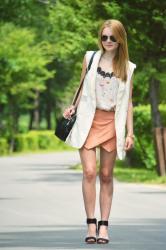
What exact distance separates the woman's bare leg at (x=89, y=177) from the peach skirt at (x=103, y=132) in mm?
67

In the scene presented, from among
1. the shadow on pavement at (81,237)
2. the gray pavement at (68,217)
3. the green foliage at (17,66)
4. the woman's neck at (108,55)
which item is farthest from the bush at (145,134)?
the green foliage at (17,66)

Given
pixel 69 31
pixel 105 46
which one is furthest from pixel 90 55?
pixel 69 31

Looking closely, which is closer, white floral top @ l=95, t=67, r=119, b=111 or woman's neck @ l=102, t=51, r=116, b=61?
white floral top @ l=95, t=67, r=119, b=111

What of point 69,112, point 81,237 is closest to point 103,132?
point 69,112

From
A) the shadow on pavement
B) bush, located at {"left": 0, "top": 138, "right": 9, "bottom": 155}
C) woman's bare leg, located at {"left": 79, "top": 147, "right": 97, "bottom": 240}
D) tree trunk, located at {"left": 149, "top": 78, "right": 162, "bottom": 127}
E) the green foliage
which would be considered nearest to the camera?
the shadow on pavement

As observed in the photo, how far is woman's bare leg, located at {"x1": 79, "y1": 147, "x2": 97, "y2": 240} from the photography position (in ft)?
35.1

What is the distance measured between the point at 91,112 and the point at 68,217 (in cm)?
398

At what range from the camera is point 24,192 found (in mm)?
20562

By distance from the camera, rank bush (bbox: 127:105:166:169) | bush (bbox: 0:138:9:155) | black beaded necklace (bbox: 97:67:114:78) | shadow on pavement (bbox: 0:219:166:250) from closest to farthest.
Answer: shadow on pavement (bbox: 0:219:166:250), black beaded necklace (bbox: 97:67:114:78), bush (bbox: 127:105:166:169), bush (bbox: 0:138:9:155)

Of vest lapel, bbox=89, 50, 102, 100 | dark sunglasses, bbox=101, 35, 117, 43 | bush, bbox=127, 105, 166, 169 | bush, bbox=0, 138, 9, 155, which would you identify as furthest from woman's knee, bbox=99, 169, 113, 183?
bush, bbox=0, 138, 9, 155

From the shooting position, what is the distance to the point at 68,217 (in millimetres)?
14516

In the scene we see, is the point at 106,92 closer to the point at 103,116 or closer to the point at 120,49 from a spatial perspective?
the point at 103,116

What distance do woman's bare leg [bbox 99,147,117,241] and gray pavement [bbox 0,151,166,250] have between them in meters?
0.27

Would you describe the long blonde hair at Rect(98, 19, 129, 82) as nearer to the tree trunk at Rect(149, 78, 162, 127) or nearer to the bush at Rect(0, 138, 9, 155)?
the tree trunk at Rect(149, 78, 162, 127)
